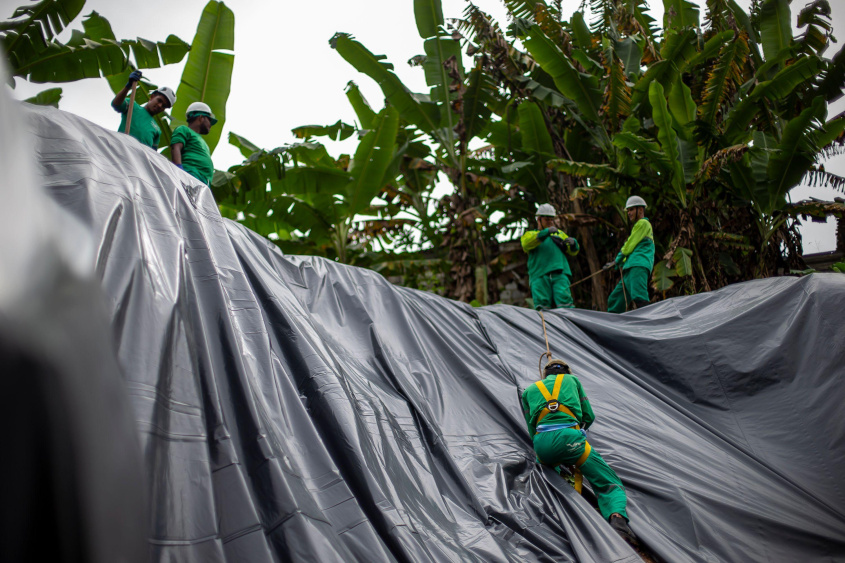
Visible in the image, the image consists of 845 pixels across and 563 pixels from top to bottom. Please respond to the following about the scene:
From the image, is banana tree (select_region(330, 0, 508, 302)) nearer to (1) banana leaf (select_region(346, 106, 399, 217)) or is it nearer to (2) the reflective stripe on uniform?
(1) banana leaf (select_region(346, 106, 399, 217))

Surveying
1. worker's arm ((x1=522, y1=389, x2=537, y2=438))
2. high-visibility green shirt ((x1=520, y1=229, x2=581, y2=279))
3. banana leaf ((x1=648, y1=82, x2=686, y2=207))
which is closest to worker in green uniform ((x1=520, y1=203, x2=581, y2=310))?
high-visibility green shirt ((x1=520, y1=229, x2=581, y2=279))

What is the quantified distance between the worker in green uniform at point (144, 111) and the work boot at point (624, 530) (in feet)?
13.6

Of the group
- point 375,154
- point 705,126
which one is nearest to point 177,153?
point 375,154

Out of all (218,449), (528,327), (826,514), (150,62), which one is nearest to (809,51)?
(528,327)

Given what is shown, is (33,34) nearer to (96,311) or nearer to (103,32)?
(103,32)

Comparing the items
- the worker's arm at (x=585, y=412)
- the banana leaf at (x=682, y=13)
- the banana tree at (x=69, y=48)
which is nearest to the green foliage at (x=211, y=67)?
the banana tree at (x=69, y=48)

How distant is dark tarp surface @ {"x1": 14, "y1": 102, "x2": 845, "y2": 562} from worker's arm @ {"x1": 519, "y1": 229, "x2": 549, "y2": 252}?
0.94m

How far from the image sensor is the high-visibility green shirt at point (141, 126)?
452cm

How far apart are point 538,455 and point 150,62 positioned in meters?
5.30

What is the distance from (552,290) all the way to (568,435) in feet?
9.66

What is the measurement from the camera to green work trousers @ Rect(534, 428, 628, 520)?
10.7ft

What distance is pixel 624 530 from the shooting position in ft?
10.1

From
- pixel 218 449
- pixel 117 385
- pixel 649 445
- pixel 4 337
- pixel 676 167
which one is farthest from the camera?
pixel 676 167

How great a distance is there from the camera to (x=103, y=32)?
20.2 feet
